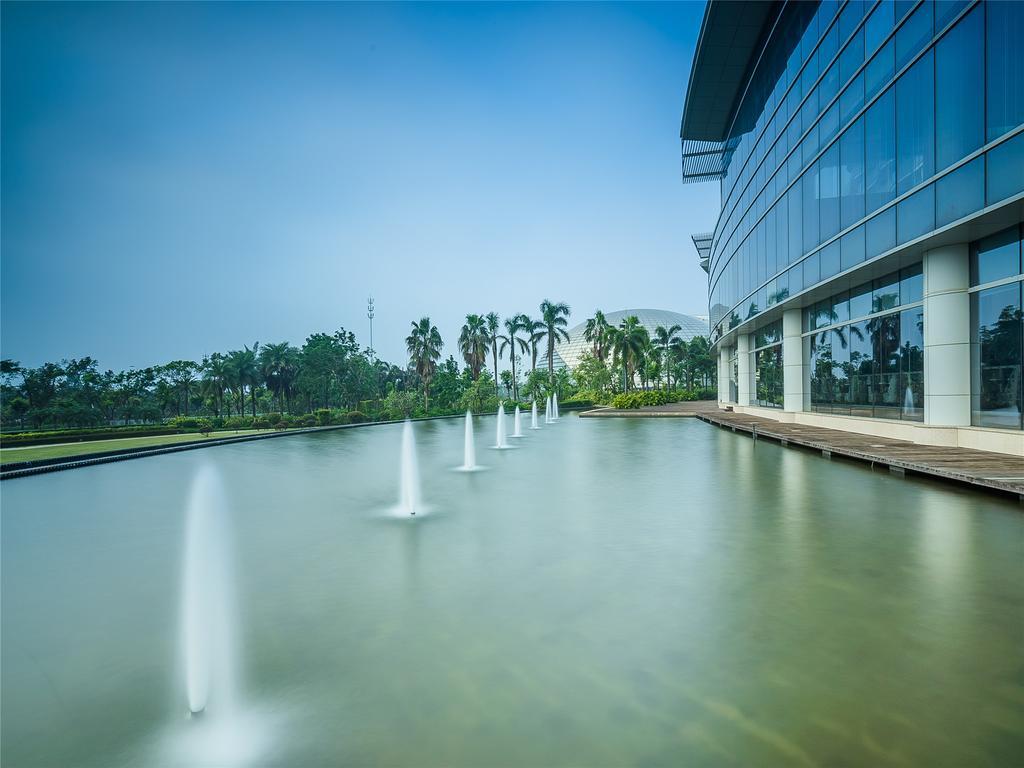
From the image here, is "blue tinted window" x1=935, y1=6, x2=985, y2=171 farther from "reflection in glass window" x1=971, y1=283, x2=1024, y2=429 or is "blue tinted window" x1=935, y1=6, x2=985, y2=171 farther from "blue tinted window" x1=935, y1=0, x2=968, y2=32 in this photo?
"reflection in glass window" x1=971, y1=283, x2=1024, y2=429

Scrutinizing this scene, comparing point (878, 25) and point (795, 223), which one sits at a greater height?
point (878, 25)

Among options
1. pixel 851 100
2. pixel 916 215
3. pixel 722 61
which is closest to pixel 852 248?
pixel 916 215

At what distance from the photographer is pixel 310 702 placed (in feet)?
12.2

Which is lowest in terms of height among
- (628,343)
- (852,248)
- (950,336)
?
(950,336)

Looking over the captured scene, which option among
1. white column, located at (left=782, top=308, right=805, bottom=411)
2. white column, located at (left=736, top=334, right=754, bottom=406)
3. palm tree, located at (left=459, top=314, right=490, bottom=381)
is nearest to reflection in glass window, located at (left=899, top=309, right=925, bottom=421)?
white column, located at (left=782, top=308, right=805, bottom=411)

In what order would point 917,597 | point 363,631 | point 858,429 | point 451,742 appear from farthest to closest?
1. point 858,429
2. point 917,597
3. point 363,631
4. point 451,742

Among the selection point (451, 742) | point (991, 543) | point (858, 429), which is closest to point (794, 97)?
point (858, 429)

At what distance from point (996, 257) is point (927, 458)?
17.3ft

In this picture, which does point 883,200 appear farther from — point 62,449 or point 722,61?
point 62,449

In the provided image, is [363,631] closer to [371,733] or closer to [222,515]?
[371,733]

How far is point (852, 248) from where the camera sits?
696 inches

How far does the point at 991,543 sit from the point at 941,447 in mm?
8970

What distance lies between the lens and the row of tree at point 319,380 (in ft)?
146

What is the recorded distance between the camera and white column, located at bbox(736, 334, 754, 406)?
33.6 meters
